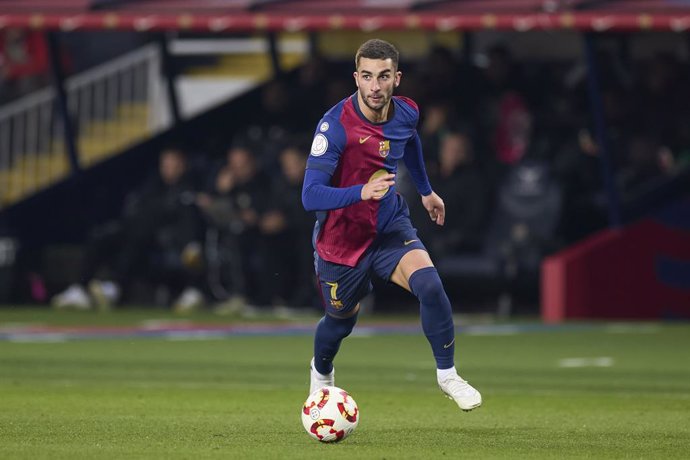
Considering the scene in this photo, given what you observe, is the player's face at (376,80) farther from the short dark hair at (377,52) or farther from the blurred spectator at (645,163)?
the blurred spectator at (645,163)

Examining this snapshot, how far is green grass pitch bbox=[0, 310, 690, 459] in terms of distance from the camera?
874cm

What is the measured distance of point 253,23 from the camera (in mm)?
20516

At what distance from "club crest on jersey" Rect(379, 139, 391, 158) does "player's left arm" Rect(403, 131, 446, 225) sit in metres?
0.36

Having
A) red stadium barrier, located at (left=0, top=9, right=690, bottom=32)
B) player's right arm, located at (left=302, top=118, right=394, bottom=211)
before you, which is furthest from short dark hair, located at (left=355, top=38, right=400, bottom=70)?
red stadium barrier, located at (left=0, top=9, right=690, bottom=32)

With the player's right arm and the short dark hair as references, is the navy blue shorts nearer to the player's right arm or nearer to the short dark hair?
the player's right arm

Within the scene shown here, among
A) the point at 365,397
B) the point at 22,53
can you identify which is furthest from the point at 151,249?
the point at 365,397

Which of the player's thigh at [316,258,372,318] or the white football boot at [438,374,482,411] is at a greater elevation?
the player's thigh at [316,258,372,318]

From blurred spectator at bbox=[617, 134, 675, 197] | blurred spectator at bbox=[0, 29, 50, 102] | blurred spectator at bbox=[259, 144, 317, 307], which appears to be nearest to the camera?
blurred spectator at bbox=[617, 134, 675, 197]

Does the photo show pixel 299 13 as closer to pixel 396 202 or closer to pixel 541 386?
pixel 541 386

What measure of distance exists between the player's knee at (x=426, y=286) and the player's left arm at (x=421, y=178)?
0.58 meters

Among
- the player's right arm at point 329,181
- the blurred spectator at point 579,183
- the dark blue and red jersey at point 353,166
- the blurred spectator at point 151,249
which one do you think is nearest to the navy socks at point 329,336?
the dark blue and red jersey at point 353,166

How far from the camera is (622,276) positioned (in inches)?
792

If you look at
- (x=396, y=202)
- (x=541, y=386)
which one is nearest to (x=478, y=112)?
(x=541, y=386)

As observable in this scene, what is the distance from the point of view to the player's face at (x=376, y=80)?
30.6ft
